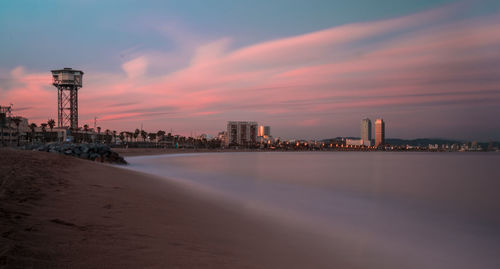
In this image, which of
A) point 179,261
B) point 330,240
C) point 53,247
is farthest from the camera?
point 330,240

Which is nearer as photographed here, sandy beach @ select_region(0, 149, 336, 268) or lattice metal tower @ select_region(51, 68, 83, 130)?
sandy beach @ select_region(0, 149, 336, 268)

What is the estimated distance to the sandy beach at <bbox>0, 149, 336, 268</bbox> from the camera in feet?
11.8

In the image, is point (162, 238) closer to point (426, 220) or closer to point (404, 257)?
point (404, 257)

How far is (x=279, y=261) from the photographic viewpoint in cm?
505

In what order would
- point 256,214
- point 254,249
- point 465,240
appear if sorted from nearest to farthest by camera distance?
1. point 254,249
2. point 465,240
3. point 256,214

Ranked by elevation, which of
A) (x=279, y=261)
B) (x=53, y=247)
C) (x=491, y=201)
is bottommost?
(x=491, y=201)

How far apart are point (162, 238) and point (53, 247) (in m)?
1.72

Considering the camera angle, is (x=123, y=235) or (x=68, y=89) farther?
(x=68, y=89)

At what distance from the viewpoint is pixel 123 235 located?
479cm

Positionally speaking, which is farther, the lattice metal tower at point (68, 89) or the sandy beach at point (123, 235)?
the lattice metal tower at point (68, 89)

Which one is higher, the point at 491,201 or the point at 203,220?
the point at 203,220

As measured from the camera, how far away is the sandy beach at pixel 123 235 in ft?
11.8

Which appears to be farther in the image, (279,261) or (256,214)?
(256,214)

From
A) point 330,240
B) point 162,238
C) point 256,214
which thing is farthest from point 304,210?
point 162,238
